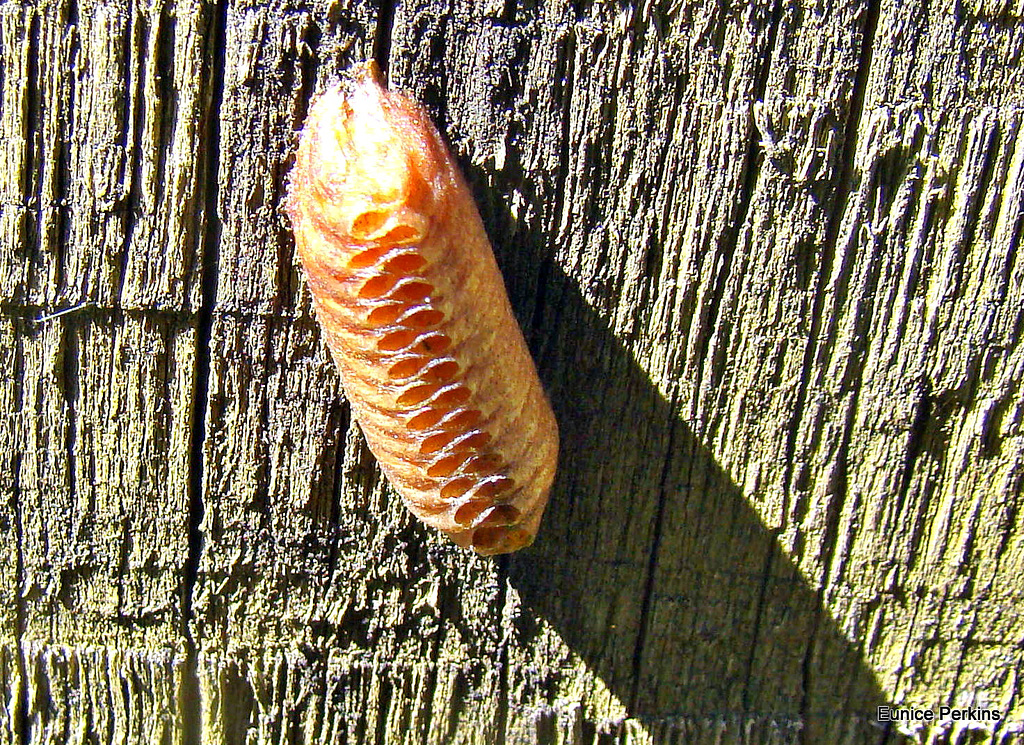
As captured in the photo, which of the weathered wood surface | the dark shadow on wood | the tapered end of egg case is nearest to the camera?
the tapered end of egg case

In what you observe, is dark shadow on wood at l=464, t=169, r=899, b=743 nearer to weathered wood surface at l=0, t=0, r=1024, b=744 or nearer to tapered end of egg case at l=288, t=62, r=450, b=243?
weathered wood surface at l=0, t=0, r=1024, b=744

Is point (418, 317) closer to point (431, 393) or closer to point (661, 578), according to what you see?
point (431, 393)

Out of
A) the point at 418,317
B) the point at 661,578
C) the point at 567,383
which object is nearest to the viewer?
the point at 418,317

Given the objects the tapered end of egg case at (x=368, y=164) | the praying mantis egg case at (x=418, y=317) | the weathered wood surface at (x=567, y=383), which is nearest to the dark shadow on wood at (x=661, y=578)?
the weathered wood surface at (x=567, y=383)

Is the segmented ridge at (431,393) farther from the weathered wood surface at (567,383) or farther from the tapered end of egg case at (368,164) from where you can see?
the weathered wood surface at (567,383)

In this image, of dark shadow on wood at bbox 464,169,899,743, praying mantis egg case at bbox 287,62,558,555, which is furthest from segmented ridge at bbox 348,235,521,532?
dark shadow on wood at bbox 464,169,899,743

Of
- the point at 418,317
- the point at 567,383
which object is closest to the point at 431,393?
the point at 418,317
